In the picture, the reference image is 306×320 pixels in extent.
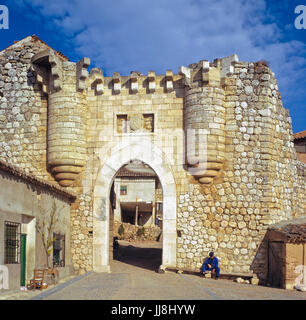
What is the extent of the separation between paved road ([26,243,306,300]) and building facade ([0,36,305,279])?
3.37ft

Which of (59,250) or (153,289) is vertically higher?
(59,250)

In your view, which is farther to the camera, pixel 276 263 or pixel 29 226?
pixel 276 263

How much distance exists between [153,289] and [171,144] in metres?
5.61

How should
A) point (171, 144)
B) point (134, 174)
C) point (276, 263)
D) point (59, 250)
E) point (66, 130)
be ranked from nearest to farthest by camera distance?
point (276, 263), point (59, 250), point (66, 130), point (171, 144), point (134, 174)

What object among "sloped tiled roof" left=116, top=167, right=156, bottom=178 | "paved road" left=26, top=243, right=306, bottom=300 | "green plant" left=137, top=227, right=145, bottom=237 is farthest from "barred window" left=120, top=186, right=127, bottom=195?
"paved road" left=26, top=243, right=306, bottom=300

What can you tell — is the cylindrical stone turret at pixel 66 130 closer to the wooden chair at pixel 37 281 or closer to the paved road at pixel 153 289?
the paved road at pixel 153 289

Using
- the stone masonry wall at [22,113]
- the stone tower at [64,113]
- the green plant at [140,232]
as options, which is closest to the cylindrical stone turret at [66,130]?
the stone tower at [64,113]

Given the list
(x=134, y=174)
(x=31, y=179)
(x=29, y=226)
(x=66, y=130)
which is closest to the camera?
(x=31, y=179)

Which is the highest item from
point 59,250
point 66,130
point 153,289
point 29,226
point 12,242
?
point 66,130

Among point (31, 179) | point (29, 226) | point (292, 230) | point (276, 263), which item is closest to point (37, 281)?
point (29, 226)

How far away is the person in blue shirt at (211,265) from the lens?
1465 cm

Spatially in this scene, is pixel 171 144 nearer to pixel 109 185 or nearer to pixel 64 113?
pixel 109 185

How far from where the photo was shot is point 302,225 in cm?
1405

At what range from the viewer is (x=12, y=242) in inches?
449
